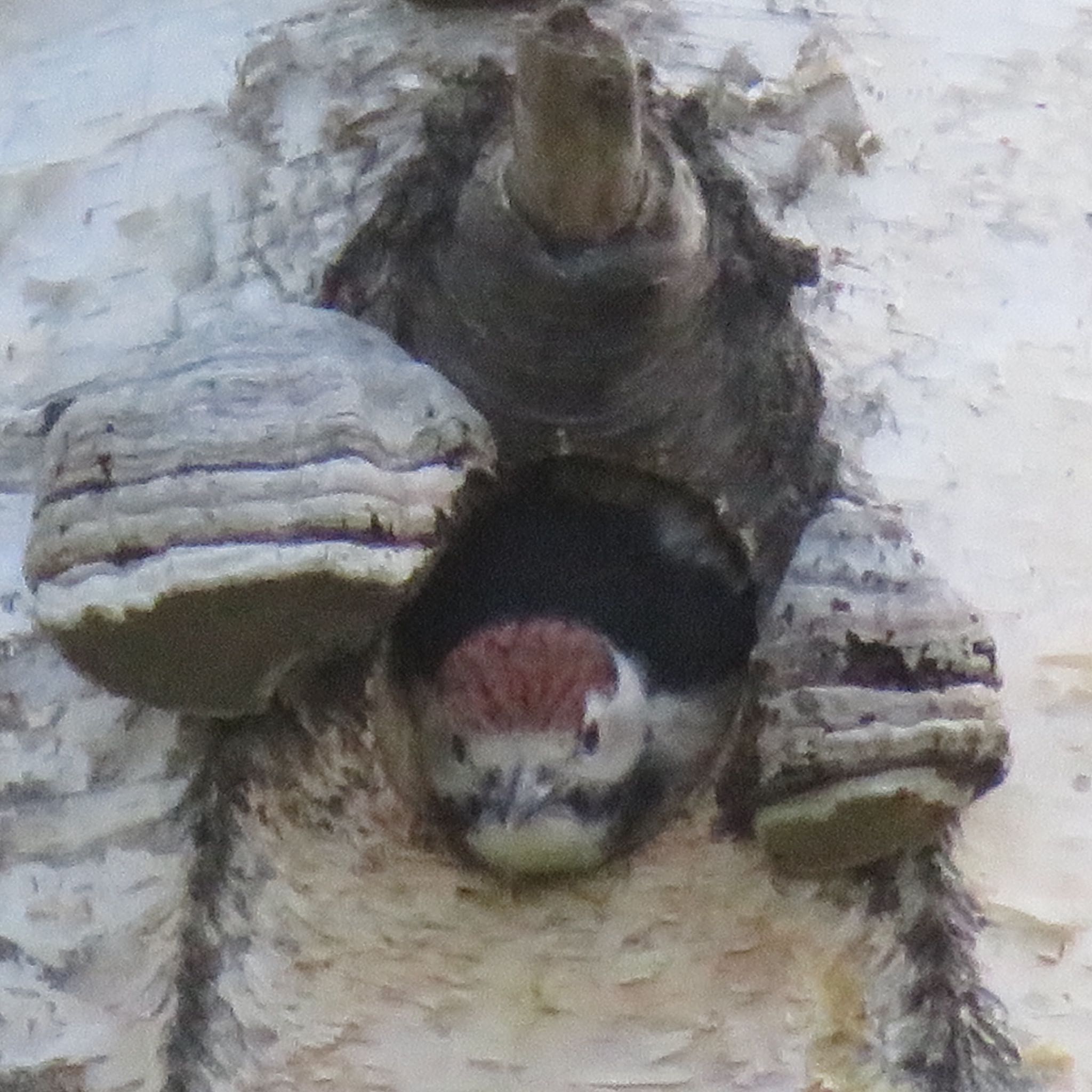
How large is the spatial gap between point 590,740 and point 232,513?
0.34 m

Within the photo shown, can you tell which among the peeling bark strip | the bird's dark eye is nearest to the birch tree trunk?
the peeling bark strip

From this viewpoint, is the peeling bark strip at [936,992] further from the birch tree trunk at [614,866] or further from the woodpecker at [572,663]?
the woodpecker at [572,663]

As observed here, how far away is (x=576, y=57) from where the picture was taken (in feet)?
2.63

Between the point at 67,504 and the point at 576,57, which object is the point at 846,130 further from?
the point at 67,504

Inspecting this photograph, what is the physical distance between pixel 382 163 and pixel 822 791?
39 centimetres

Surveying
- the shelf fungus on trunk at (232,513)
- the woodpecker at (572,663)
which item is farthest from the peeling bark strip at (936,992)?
the shelf fungus on trunk at (232,513)

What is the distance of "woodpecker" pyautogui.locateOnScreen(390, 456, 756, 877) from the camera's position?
3.22 feet

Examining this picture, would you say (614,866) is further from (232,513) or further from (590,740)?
(232,513)

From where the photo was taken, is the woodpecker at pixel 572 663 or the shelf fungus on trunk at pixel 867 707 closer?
the shelf fungus on trunk at pixel 867 707

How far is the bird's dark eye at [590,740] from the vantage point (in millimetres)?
1048

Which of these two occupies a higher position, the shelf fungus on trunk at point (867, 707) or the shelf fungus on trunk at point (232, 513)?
the shelf fungus on trunk at point (232, 513)

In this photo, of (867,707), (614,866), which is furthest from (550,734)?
(867,707)

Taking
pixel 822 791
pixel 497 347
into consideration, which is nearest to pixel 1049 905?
pixel 822 791

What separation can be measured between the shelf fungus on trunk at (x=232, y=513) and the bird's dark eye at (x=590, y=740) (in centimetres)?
23
